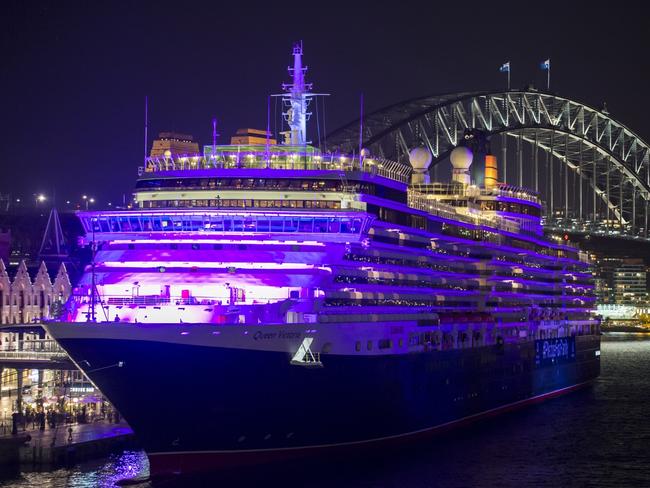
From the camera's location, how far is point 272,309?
4097 cm

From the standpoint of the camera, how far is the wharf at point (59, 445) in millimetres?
47406

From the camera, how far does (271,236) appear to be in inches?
1708

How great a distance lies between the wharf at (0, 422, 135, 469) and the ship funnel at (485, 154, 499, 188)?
28694 mm

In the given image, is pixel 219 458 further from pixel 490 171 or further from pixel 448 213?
pixel 490 171

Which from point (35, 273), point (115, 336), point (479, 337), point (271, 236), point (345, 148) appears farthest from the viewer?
point (345, 148)

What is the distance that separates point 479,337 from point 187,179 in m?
19.0

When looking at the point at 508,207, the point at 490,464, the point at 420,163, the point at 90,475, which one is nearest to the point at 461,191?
the point at 420,163

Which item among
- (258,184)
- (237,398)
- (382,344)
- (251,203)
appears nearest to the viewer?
(237,398)

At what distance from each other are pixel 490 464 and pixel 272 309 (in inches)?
486

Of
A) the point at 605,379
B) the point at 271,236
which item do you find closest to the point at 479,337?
the point at 271,236

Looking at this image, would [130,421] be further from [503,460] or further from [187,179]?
[503,460]

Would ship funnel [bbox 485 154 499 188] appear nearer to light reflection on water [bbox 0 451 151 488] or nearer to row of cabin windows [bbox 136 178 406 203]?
row of cabin windows [bbox 136 178 406 203]

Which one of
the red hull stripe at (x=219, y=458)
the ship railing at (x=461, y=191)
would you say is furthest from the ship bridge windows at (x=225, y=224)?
the ship railing at (x=461, y=191)

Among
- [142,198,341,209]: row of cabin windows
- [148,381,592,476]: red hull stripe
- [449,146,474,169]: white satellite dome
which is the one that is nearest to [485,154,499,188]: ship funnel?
[449,146,474,169]: white satellite dome
